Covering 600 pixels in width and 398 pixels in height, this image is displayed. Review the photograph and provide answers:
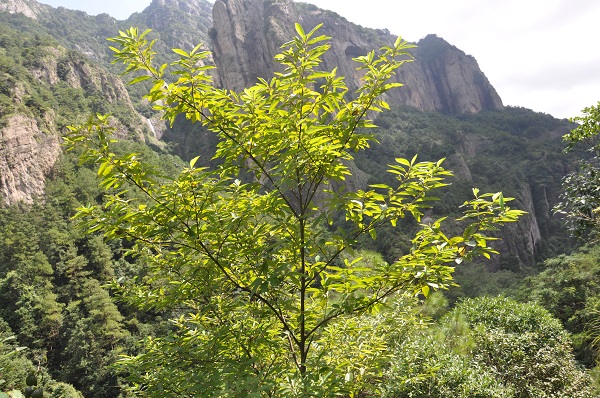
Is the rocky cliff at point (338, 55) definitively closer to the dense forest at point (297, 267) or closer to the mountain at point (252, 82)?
the mountain at point (252, 82)

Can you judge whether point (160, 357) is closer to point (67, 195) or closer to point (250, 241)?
point (250, 241)

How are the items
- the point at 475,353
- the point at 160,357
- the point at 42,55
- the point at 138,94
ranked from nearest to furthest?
the point at 160,357
the point at 475,353
the point at 42,55
the point at 138,94

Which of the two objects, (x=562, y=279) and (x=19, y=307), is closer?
(x=562, y=279)

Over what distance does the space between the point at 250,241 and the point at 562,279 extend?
29.8 meters

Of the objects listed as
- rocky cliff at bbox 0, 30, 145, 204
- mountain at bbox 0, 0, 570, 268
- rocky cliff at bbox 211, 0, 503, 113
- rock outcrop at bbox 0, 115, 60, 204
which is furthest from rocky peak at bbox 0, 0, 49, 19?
rock outcrop at bbox 0, 115, 60, 204

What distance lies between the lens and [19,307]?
3422 cm

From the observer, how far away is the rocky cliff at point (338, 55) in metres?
77.8

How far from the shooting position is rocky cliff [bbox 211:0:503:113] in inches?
3063

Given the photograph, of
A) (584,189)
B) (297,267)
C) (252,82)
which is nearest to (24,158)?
(252,82)

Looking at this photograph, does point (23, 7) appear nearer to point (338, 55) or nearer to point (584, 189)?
point (338, 55)

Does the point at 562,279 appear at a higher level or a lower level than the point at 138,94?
lower

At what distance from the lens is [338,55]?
89688mm

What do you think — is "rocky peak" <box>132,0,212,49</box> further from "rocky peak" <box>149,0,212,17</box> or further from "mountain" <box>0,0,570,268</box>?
"mountain" <box>0,0,570,268</box>

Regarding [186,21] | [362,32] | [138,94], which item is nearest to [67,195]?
[138,94]
